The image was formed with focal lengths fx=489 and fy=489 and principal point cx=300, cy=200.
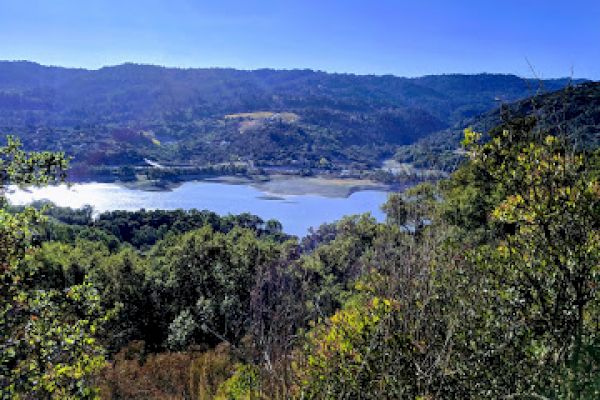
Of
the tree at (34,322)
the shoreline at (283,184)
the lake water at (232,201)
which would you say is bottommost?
the lake water at (232,201)

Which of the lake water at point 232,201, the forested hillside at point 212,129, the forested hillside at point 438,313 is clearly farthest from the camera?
the forested hillside at point 212,129

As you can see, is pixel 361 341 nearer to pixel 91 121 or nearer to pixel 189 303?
pixel 189 303

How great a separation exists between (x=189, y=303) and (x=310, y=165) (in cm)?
8913

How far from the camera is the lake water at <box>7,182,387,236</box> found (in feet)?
176

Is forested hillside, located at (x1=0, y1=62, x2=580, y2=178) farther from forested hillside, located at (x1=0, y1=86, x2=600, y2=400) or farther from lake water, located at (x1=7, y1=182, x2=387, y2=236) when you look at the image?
forested hillside, located at (x1=0, y1=86, x2=600, y2=400)

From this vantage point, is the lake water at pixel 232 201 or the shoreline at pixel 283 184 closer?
the lake water at pixel 232 201

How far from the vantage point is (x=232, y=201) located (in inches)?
2511

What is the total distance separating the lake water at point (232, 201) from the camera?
53.6 metres

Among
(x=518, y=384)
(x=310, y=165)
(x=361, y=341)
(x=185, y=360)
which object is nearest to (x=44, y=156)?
(x=361, y=341)

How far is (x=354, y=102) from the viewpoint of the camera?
192125mm

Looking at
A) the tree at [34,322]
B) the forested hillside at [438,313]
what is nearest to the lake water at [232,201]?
the tree at [34,322]

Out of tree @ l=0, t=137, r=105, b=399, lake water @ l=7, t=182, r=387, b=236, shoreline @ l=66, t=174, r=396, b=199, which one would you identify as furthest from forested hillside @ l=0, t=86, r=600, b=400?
shoreline @ l=66, t=174, r=396, b=199

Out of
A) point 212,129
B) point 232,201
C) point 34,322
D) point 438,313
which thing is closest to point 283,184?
point 232,201

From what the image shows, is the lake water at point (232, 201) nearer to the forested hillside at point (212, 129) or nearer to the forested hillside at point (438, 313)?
the forested hillside at point (212, 129)
